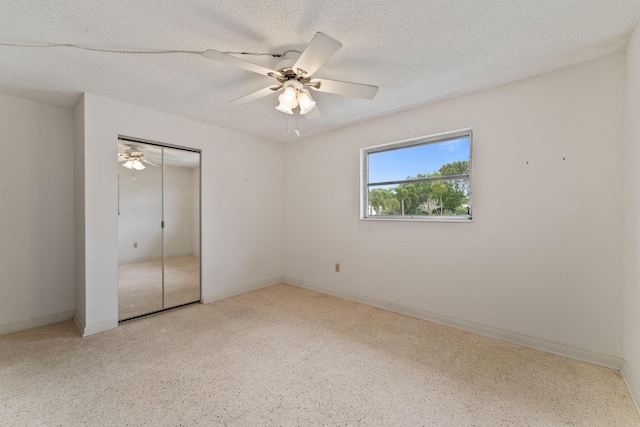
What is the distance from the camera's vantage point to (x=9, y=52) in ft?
6.35

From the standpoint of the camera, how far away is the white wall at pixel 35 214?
2707mm

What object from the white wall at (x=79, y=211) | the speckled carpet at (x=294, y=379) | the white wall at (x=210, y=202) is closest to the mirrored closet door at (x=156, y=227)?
the white wall at (x=210, y=202)

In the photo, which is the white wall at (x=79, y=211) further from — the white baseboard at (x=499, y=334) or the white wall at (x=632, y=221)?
the white wall at (x=632, y=221)

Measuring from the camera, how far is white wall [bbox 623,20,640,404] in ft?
5.53

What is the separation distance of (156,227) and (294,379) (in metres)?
2.45

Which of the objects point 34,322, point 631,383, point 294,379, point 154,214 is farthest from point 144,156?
point 631,383

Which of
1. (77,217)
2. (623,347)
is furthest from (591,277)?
(77,217)

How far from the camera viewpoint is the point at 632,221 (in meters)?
1.79

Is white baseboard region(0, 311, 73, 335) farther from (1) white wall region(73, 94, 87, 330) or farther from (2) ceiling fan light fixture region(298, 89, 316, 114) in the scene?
(2) ceiling fan light fixture region(298, 89, 316, 114)

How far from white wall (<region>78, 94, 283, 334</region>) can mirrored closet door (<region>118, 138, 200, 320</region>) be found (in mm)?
106

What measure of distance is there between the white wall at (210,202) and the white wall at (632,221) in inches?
153

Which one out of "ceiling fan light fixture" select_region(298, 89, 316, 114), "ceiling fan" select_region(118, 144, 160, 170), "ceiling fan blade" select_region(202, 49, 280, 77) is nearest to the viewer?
"ceiling fan blade" select_region(202, 49, 280, 77)

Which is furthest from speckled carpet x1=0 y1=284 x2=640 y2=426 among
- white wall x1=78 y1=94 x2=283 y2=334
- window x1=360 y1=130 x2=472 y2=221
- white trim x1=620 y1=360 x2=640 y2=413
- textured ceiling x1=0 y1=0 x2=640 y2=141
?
textured ceiling x1=0 y1=0 x2=640 y2=141

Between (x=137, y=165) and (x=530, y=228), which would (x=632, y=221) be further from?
(x=137, y=165)
